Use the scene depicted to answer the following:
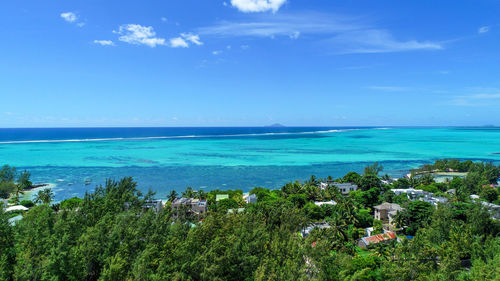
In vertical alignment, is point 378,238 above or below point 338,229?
below

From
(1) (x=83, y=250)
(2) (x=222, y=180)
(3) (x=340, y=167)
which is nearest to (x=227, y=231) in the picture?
(1) (x=83, y=250)

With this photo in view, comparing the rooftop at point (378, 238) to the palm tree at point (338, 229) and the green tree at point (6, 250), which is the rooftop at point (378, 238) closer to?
the palm tree at point (338, 229)

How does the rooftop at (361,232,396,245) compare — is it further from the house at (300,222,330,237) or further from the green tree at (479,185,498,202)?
the green tree at (479,185,498,202)

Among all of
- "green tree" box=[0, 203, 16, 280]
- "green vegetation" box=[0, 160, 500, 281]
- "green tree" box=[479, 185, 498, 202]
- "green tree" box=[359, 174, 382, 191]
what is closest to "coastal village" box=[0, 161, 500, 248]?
"green vegetation" box=[0, 160, 500, 281]

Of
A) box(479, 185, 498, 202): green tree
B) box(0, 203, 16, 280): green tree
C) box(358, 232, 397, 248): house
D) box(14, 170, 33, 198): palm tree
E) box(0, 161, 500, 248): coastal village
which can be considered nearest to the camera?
box(0, 203, 16, 280): green tree

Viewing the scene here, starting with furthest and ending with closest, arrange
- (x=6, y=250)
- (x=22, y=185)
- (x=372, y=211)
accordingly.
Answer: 1. (x=22, y=185)
2. (x=372, y=211)
3. (x=6, y=250)

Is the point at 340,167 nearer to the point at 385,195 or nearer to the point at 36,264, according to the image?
the point at 385,195

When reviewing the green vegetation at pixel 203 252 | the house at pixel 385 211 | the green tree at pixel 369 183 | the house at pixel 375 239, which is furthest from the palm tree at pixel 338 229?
the green tree at pixel 369 183

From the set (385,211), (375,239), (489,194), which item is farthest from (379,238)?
(489,194)

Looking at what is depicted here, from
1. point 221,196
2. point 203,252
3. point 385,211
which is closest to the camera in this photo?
point 203,252

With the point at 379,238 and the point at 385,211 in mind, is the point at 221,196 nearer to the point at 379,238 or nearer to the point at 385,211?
the point at 379,238
